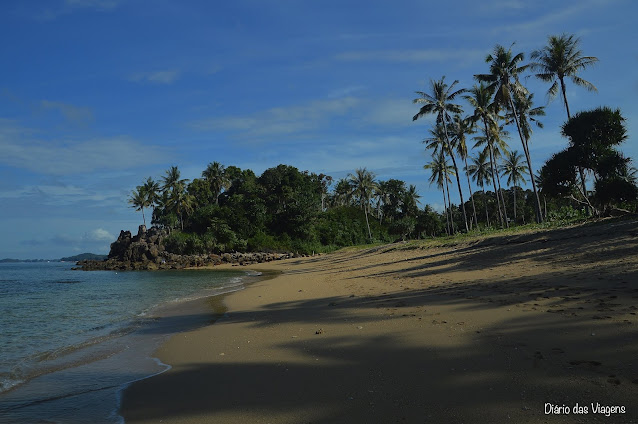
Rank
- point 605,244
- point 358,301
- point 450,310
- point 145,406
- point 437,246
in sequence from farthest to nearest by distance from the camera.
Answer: point 437,246 < point 605,244 < point 358,301 < point 450,310 < point 145,406

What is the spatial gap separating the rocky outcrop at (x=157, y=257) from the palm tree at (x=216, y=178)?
1610 cm

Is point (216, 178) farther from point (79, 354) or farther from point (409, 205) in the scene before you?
point (79, 354)

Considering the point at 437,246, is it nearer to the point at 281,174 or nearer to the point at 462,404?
the point at 462,404

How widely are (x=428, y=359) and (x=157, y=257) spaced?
55832 mm

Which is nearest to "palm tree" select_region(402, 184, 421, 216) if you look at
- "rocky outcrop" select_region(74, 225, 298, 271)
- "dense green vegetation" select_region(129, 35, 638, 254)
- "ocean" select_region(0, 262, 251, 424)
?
"dense green vegetation" select_region(129, 35, 638, 254)

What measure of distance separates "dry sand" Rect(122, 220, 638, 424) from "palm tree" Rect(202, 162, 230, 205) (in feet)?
225

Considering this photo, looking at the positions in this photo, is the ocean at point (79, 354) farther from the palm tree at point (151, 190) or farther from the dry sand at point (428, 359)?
the palm tree at point (151, 190)

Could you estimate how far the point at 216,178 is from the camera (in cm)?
7581

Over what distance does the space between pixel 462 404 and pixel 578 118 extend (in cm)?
2071

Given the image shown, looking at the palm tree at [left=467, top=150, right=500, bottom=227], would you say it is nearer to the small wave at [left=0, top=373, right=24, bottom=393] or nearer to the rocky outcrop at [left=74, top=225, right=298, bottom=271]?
the rocky outcrop at [left=74, top=225, right=298, bottom=271]

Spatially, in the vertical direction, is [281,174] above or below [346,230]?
above

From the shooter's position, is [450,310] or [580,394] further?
[450,310]

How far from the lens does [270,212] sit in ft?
215

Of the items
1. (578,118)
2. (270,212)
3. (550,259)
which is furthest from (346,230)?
(550,259)
